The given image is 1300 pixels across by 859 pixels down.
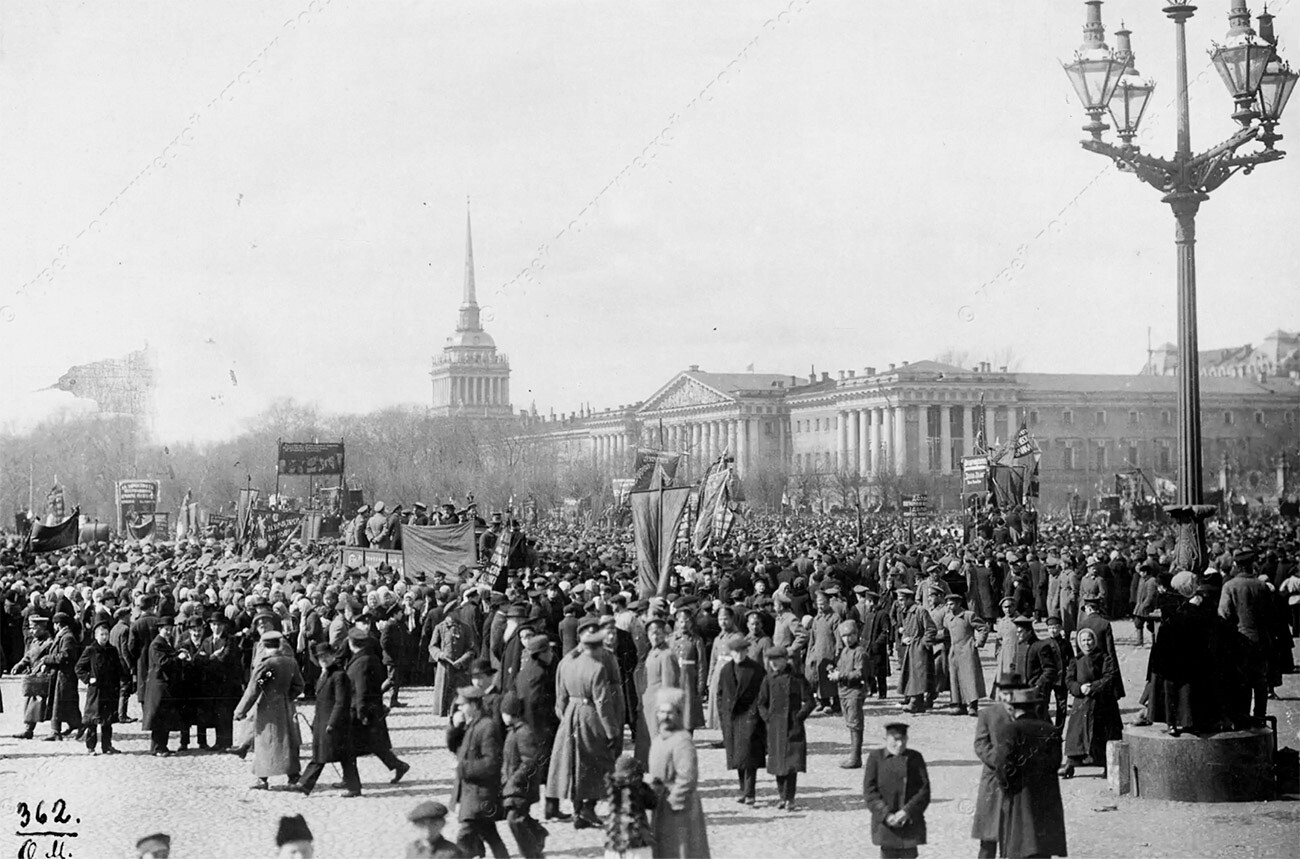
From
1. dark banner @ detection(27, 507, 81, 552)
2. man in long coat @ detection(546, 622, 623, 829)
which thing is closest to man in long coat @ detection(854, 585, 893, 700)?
man in long coat @ detection(546, 622, 623, 829)

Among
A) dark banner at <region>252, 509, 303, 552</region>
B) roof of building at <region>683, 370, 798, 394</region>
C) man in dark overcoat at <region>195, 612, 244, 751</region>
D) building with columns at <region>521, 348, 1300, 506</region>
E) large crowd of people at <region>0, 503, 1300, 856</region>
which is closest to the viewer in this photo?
large crowd of people at <region>0, 503, 1300, 856</region>

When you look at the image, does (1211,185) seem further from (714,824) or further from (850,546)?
(850,546)

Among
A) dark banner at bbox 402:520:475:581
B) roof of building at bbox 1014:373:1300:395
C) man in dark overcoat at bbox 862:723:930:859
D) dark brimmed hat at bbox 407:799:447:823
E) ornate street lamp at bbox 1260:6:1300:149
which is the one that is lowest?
man in dark overcoat at bbox 862:723:930:859

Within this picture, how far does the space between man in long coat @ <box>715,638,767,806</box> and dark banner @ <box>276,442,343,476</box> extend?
84.5ft

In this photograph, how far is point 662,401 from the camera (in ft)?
439

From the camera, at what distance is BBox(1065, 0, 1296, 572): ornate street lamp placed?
1278 cm

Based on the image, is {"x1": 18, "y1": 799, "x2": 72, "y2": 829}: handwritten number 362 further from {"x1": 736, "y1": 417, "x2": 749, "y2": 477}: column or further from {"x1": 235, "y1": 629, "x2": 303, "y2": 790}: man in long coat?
{"x1": 736, "y1": 417, "x2": 749, "y2": 477}: column

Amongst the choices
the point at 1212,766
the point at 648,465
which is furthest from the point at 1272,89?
the point at 648,465

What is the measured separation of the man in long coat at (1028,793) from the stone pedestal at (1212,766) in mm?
2949

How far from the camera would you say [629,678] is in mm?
14750

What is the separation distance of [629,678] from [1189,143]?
22.6 feet

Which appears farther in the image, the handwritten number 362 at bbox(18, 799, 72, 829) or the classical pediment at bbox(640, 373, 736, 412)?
the classical pediment at bbox(640, 373, 736, 412)

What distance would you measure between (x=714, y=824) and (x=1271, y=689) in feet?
28.7

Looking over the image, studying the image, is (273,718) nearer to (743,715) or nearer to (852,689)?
(743,715)
